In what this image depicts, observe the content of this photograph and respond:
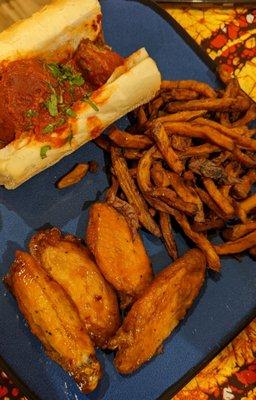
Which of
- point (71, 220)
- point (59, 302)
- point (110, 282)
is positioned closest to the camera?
point (59, 302)

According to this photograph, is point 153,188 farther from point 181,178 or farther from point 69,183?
point 69,183

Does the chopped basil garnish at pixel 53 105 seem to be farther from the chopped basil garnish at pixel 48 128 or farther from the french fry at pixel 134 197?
the french fry at pixel 134 197

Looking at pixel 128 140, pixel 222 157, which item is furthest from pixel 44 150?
pixel 222 157

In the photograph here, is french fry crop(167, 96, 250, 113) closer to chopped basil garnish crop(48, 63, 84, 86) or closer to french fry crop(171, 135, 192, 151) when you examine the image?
french fry crop(171, 135, 192, 151)

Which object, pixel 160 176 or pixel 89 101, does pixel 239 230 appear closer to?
pixel 160 176

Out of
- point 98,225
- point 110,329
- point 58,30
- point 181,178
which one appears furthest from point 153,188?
point 58,30

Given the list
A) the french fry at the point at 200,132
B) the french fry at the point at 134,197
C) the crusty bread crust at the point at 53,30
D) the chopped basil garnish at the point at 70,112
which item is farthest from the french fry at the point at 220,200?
the crusty bread crust at the point at 53,30
